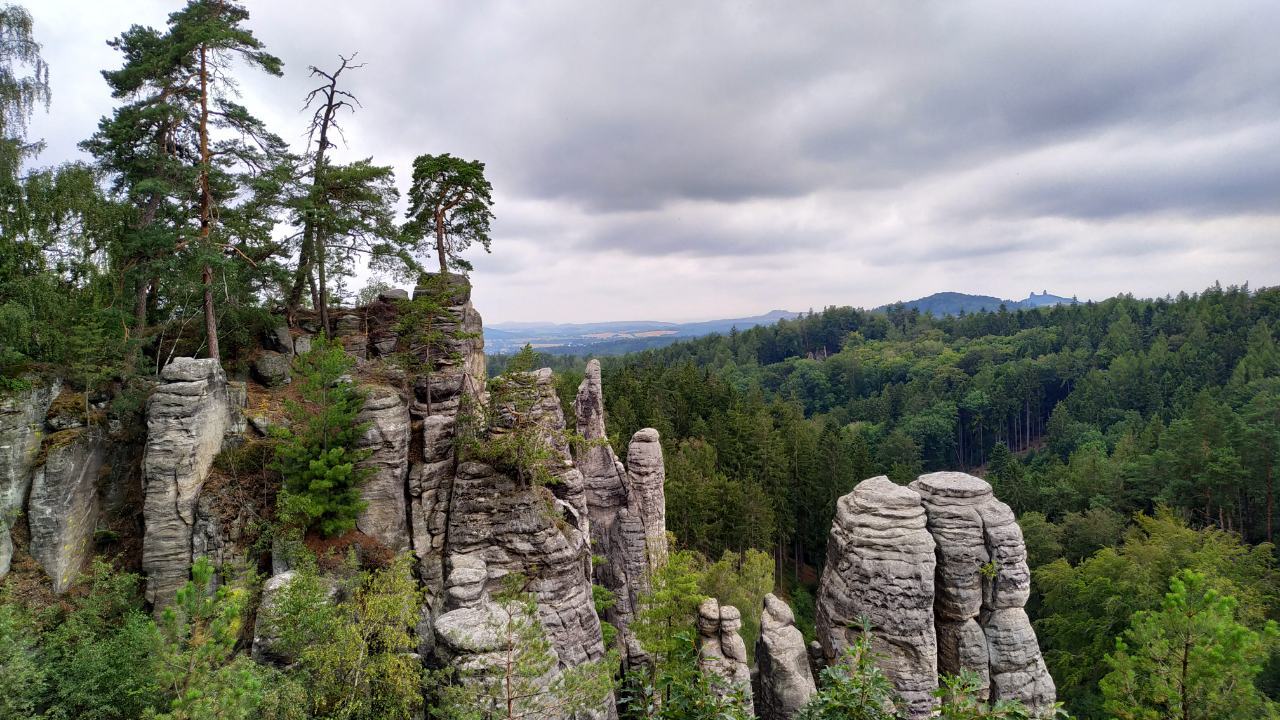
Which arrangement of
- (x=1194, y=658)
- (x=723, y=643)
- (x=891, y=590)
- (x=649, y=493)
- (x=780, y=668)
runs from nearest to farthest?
1. (x=1194, y=658)
2. (x=891, y=590)
3. (x=780, y=668)
4. (x=723, y=643)
5. (x=649, y=493)

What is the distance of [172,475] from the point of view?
1592cm

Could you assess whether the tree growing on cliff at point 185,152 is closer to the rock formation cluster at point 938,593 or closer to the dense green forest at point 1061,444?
the rock formation cluster at point 938,593

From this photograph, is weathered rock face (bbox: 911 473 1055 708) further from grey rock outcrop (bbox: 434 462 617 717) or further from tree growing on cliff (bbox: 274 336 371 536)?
tree growing on cliff (bbox: 274 336 371 536)

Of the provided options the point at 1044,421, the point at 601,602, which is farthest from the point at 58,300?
the point at 1044,421

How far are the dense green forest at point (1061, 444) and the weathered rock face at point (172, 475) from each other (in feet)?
89.7

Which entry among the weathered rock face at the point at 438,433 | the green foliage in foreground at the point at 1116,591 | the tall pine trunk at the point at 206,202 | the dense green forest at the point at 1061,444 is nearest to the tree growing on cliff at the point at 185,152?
the tall pine trunk at the point at 206,202

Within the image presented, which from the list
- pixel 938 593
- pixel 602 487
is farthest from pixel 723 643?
pixel 602 487

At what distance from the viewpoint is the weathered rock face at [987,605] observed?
14.5m

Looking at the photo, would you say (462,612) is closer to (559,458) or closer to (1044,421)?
(559,458)

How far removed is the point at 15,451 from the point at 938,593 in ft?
85.0

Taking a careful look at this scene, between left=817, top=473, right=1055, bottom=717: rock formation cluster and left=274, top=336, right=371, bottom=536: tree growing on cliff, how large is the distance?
14.7m

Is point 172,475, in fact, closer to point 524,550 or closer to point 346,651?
point 346,651

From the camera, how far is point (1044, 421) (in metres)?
103

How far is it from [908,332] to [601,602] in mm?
165957
